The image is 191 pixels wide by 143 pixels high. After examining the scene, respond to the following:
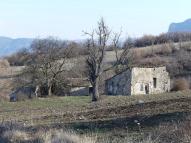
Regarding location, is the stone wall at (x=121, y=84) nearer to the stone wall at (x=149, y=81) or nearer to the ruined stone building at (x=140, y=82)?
the ruined stone building at (x=140, y=82)

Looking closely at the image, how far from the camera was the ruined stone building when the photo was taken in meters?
61.6

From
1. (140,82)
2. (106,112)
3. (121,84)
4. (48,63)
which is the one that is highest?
(48,63)

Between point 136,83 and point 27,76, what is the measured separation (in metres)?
14.2

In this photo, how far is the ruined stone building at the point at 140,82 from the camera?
202 feet

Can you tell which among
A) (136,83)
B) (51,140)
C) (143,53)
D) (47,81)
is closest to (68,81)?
(47,81)

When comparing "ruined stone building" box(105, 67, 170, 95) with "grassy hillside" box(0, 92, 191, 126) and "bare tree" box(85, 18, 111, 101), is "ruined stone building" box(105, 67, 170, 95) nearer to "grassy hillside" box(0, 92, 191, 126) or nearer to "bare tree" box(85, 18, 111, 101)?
"bare tree" box(85, 18, 111, 101)

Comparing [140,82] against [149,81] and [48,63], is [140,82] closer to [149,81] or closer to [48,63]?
[149,81]

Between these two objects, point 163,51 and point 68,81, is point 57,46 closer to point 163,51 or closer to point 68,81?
point 68,81

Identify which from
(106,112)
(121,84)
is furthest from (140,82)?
(106,112)

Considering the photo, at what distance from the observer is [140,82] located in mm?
62438

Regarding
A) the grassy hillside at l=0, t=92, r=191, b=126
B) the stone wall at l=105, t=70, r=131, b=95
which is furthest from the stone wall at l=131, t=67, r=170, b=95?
the grassy hillside at l=0, t=92, r=191, b=126

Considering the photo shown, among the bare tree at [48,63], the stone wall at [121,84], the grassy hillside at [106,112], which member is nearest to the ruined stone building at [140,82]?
the stone wall at [121,84]

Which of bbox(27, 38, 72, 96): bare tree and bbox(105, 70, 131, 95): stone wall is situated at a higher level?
bbox(27, 38, 72, 96): bare tree

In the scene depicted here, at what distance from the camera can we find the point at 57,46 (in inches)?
2778
